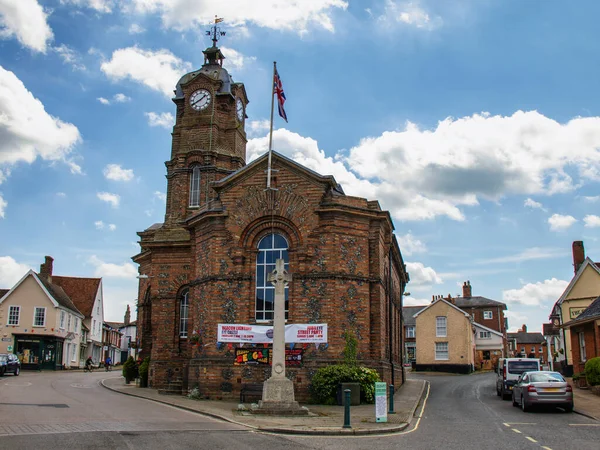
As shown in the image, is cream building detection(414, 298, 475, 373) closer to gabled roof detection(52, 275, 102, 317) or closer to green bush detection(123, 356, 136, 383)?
green bush detection(123, 356, 136, 383)

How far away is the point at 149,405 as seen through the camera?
803 inches

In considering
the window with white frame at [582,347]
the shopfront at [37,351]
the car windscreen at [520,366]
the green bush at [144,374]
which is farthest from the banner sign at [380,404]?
the shopfront at [37,351]

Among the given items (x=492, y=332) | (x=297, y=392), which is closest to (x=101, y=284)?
(x=492, y=332)

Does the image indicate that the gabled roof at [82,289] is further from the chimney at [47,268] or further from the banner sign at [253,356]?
the banner sign at [253,356]

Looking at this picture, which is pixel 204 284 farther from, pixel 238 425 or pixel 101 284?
pixel 101 284

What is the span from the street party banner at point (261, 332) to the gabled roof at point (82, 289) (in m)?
41.4

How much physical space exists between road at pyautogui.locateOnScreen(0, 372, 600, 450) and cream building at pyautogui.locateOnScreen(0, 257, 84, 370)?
2949 centimetres

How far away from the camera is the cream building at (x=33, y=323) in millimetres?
48031

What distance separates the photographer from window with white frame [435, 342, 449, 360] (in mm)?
54469

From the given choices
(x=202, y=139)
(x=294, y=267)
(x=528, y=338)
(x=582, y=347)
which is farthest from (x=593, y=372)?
(x=528, y=338)

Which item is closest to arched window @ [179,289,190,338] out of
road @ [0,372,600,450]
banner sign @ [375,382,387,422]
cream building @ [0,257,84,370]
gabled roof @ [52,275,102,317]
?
road @ [0,372,600,450]

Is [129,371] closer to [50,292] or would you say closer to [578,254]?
[50,292]

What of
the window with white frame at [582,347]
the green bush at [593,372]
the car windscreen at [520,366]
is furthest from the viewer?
the window with white frame at [582,347]

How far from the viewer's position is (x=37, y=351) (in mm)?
48781
